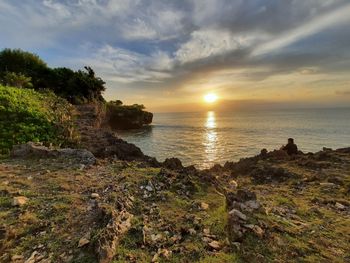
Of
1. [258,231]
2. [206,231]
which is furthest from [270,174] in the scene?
[206,231]

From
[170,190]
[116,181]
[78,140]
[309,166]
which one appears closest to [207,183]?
[170,190]

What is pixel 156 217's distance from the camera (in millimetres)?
5641

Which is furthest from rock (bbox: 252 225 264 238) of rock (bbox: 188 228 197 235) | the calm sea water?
the calm sea water

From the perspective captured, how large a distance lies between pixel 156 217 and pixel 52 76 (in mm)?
44565

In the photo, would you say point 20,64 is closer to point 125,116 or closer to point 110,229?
point 125,116

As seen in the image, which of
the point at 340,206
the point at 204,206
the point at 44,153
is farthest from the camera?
the point at 44,153

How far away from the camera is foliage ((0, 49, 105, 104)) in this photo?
41.8m

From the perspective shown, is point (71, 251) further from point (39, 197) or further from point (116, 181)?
point (116, 181)

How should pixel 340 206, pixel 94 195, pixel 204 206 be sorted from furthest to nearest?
pixel 340 206
pixel 94 195
pixel 204 206

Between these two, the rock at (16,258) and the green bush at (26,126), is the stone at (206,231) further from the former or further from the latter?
the green bush at (26,126)

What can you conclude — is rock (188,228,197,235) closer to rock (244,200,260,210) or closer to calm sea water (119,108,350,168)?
rock (244,200,260,210)

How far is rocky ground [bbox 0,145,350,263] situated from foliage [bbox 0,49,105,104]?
3452 cm

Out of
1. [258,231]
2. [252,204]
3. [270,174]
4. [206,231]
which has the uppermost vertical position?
[252,204]

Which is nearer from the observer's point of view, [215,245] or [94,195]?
[215,245]
